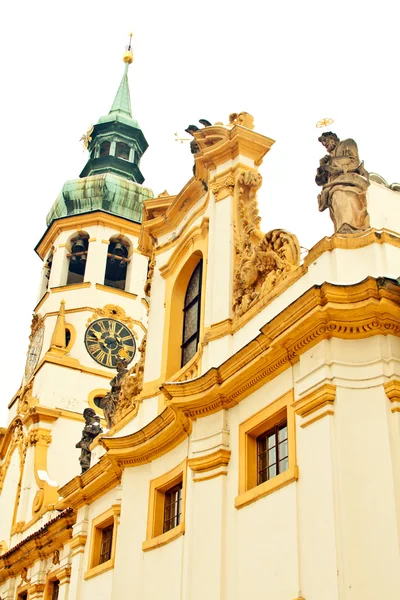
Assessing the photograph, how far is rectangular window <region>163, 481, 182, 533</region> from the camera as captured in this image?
14445mm

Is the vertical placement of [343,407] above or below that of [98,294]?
below

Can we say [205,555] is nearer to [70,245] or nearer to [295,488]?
[295,488]

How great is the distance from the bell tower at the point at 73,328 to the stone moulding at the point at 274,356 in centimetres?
970

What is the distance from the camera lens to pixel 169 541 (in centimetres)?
1390

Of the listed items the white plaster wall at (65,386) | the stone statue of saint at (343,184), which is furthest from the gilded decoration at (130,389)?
the white plaster wall at (65,386)

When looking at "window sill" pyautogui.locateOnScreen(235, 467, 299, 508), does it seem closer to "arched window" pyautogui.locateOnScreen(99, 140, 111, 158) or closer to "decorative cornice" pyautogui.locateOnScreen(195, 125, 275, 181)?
"decorative cornice" pyautogui.locateOnScreen(195, 125, 275, 181)

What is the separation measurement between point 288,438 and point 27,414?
1664 centimetres

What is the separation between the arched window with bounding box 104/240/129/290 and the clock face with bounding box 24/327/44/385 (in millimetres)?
3149

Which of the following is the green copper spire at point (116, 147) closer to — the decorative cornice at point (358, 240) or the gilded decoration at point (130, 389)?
the gilded decoration at point (130, 389)

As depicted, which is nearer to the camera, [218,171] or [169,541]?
[169,541]

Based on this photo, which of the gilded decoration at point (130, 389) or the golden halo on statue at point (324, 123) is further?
the gilded decoration at point (130, 389)

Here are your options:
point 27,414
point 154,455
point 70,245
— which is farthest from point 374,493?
point 70,245

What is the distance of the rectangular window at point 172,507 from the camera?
47.4 feet

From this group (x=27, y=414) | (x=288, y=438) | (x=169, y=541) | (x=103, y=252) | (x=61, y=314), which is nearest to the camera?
(x=288, y=438)
